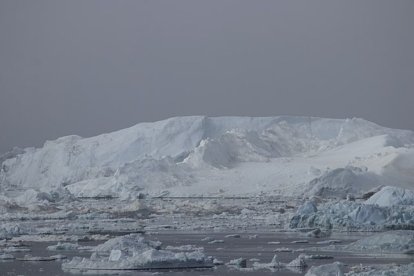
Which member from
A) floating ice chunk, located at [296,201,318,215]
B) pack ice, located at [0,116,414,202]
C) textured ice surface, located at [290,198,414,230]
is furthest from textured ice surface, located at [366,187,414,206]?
pack ice, located at [0,116,414,202]

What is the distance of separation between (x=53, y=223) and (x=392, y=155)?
71.2ft

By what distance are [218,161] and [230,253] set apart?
1174 inches

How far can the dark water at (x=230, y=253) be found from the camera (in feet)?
45.4

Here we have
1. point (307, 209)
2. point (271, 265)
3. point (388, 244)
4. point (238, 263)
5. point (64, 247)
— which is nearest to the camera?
point (271, 265)

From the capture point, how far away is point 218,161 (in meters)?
46.8

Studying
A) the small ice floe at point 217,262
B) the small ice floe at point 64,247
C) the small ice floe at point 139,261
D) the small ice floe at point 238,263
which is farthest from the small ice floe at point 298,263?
the small ice floe at point 64,247

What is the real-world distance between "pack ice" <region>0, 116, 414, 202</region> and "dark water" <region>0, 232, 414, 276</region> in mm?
13373

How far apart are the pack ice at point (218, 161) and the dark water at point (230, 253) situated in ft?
43.9

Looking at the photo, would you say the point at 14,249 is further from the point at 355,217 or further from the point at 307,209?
the point at 355,217

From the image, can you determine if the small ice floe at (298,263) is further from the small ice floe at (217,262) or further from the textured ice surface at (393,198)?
the textured ice surface at (393,198)

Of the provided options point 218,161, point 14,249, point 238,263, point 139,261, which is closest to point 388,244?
point 238,263

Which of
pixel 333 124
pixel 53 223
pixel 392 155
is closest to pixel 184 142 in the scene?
pixel 333 124

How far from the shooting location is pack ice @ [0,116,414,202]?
40.0 metres

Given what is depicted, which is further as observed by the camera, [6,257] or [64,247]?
[64,247]
